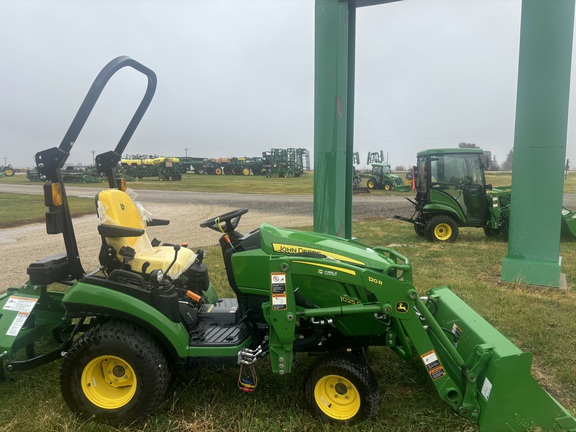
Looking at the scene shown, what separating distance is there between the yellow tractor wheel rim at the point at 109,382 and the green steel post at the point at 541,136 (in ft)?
16.0

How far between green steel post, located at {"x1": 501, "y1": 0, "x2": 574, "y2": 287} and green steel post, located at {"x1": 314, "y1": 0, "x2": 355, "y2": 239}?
2.15 metres

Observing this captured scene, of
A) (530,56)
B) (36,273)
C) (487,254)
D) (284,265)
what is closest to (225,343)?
(284,265)

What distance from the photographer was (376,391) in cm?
261

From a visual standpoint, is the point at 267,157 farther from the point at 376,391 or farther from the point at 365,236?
the point at 376,391

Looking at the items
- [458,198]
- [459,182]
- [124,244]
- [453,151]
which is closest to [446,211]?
[458,198]

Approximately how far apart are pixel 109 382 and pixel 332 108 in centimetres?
388

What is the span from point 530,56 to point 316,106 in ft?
8.81

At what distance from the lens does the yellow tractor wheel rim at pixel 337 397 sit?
2615 millimetres

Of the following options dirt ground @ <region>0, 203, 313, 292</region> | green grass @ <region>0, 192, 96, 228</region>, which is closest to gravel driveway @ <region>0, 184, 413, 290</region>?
dirt ground @ <region>0, 203, 313, 292</region>

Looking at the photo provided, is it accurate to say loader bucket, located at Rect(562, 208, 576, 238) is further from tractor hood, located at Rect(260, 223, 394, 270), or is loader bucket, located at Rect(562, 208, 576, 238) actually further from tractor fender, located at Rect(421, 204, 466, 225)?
tractor hood, located at Rect(260, 223, 394, 270)

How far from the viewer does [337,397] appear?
2674 millimetres

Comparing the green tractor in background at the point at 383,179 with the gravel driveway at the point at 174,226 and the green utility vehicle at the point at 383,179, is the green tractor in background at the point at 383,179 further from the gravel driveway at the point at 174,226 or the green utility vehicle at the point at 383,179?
the gravel driveway at the point at 174,226

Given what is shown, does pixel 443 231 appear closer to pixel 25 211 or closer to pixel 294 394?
pixel 294 394

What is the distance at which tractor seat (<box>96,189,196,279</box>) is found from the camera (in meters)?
2.89
